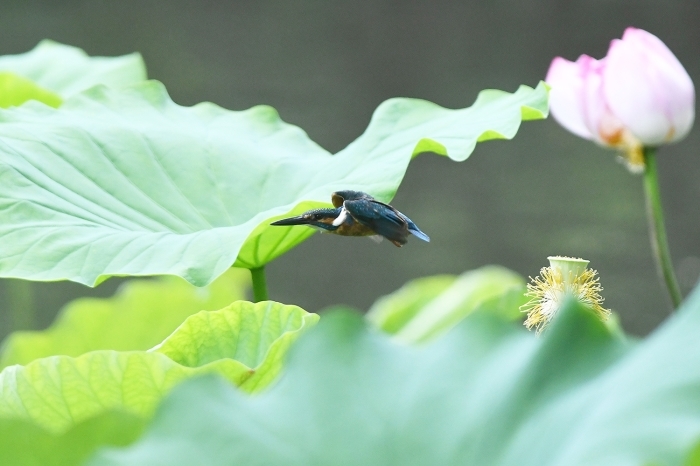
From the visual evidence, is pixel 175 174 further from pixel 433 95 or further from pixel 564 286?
pixel 433 95

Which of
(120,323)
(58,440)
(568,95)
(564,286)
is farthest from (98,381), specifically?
(120,323)

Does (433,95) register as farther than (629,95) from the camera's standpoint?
Yes

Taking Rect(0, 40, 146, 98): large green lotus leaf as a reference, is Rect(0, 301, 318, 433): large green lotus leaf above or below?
above

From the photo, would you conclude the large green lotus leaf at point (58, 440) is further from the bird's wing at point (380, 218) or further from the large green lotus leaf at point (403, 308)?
the large green lotus leaf at point (403, 308)

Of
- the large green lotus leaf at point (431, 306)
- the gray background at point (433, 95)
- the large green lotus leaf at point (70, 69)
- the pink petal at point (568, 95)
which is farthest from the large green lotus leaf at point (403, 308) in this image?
the gray background at point (433, 95)

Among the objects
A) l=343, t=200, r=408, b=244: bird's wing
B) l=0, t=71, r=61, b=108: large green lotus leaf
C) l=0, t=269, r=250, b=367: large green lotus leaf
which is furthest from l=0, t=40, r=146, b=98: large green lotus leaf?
l=343, t=200, r=408, b=244: bird's wing

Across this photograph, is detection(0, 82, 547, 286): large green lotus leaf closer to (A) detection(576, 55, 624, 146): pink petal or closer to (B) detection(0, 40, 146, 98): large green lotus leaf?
(A) detection(576, 55, 624, 146): pink petal
